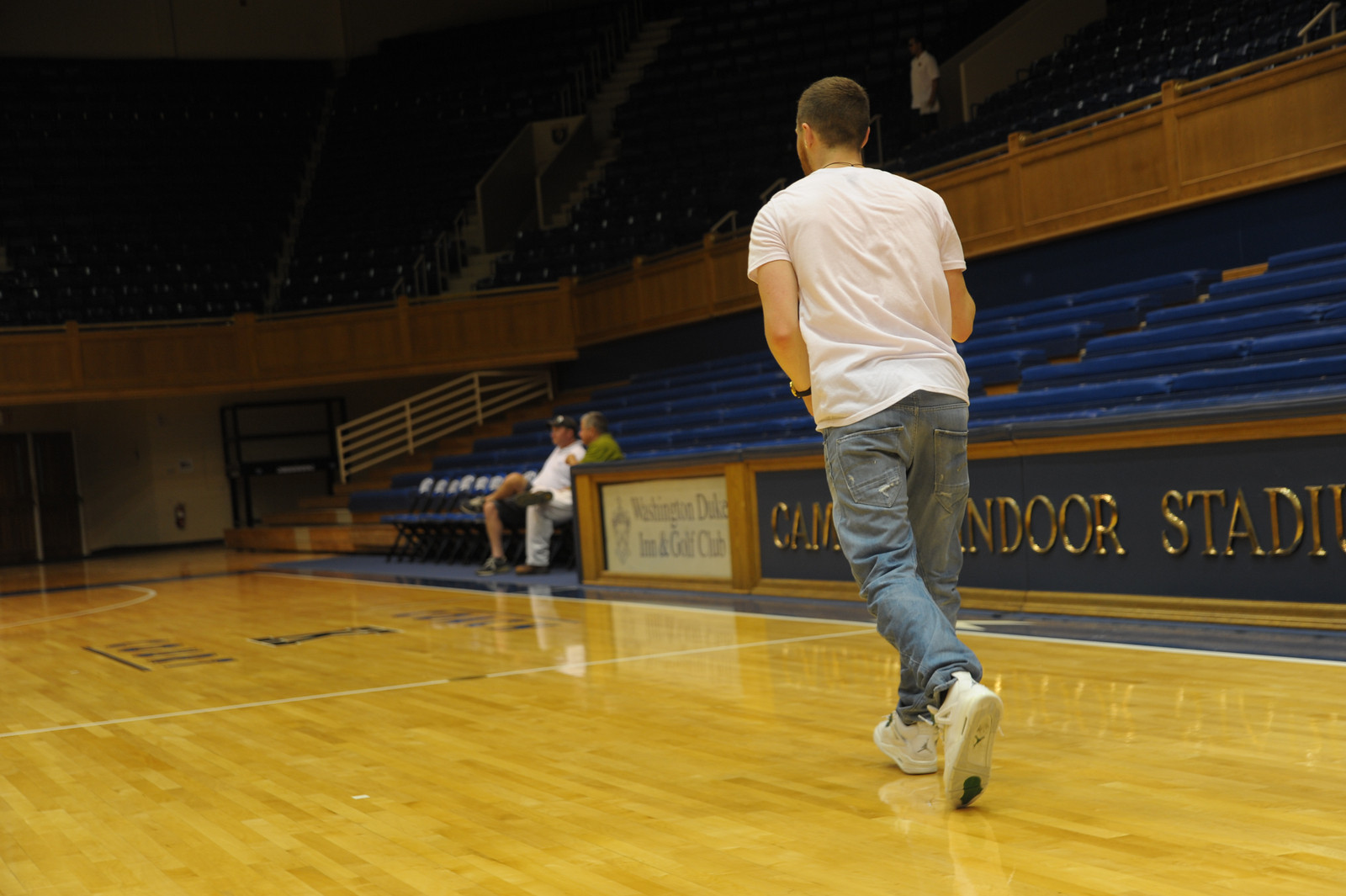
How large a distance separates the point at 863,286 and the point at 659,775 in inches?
46.1

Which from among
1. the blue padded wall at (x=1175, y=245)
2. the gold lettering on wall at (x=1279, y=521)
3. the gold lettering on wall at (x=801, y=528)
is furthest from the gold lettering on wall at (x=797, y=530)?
the blue padded wall at (x=1175, y=245)

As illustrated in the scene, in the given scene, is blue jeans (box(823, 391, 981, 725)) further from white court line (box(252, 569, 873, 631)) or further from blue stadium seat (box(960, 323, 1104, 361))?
blue stadium seat (box(960, 323, 1104, 361))

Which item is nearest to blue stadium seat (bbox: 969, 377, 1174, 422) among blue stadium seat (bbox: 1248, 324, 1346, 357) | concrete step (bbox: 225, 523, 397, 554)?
blue stadium seat (bbox: 1248, 324, 1346, 357)

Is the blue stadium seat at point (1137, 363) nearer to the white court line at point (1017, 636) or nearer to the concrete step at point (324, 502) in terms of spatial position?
the white court line at point (1017, 636)

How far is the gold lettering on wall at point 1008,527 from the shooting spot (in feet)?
17.6

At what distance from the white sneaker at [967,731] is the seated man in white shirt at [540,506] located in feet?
21.0

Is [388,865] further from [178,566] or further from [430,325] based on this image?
[430,325]

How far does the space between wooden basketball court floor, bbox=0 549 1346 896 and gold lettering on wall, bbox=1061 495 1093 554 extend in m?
0.62

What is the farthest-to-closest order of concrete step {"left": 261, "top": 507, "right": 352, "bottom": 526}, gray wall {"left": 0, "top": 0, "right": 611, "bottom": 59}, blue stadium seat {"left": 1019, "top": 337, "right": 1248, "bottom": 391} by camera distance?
gray wall {"left": 0, "top": 0, "right": 611, "bottom": 59} < concrete step {"left": 261, "top": 507, "right": 352, "bottom": 526} < blue stadium seat {"left": 1019, "top": 337, "right": 1248, "bottom": 391}

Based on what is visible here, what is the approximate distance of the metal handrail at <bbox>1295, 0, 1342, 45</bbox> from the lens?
805 centimetres

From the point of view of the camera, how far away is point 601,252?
15258 millimetres

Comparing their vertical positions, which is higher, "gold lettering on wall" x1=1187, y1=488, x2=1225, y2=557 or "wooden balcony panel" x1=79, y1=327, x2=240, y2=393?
"wooden balcony panel" x1=79, y1=327, x2=240, y2=393

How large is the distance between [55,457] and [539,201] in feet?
23.7

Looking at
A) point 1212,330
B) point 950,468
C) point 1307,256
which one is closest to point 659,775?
point 950,468
